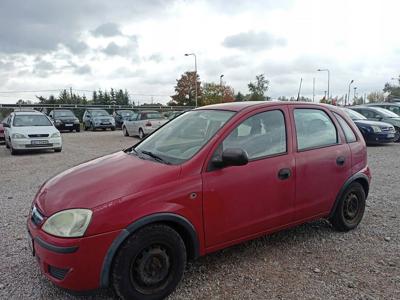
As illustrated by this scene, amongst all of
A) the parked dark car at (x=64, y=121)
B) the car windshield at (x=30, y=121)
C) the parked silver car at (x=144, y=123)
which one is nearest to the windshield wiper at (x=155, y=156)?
the car windshield at (x=30, y=121)

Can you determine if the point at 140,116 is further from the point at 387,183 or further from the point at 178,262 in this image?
the point at 178,262

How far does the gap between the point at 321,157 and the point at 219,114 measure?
1264mm

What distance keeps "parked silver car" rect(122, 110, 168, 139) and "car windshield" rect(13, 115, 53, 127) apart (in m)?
5.28

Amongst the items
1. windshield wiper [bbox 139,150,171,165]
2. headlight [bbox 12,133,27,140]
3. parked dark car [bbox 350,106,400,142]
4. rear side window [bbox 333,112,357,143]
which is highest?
rear side window [bbox 333,112,357,143]

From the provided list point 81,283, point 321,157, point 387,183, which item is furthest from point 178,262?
point 387,183

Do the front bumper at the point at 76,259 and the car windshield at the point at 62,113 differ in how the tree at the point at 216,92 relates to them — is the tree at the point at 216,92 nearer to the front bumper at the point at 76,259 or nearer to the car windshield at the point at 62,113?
the car windshield at the point at 62,113

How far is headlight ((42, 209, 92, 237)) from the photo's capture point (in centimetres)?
260

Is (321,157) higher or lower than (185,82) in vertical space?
lower

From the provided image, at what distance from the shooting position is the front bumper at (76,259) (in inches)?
101

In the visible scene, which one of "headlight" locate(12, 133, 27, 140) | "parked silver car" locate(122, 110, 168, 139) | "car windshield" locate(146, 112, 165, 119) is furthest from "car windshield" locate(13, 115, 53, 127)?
"car windshield" locate(146, 112, 165, 119)

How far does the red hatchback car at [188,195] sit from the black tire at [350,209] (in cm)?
2

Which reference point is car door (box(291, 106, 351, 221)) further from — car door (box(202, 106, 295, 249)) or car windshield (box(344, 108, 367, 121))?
car windshield (box(344, 108, 367, 121))

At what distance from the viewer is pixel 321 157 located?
3.91 meters

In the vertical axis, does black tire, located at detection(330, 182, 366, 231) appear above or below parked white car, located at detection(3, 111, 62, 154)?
below
